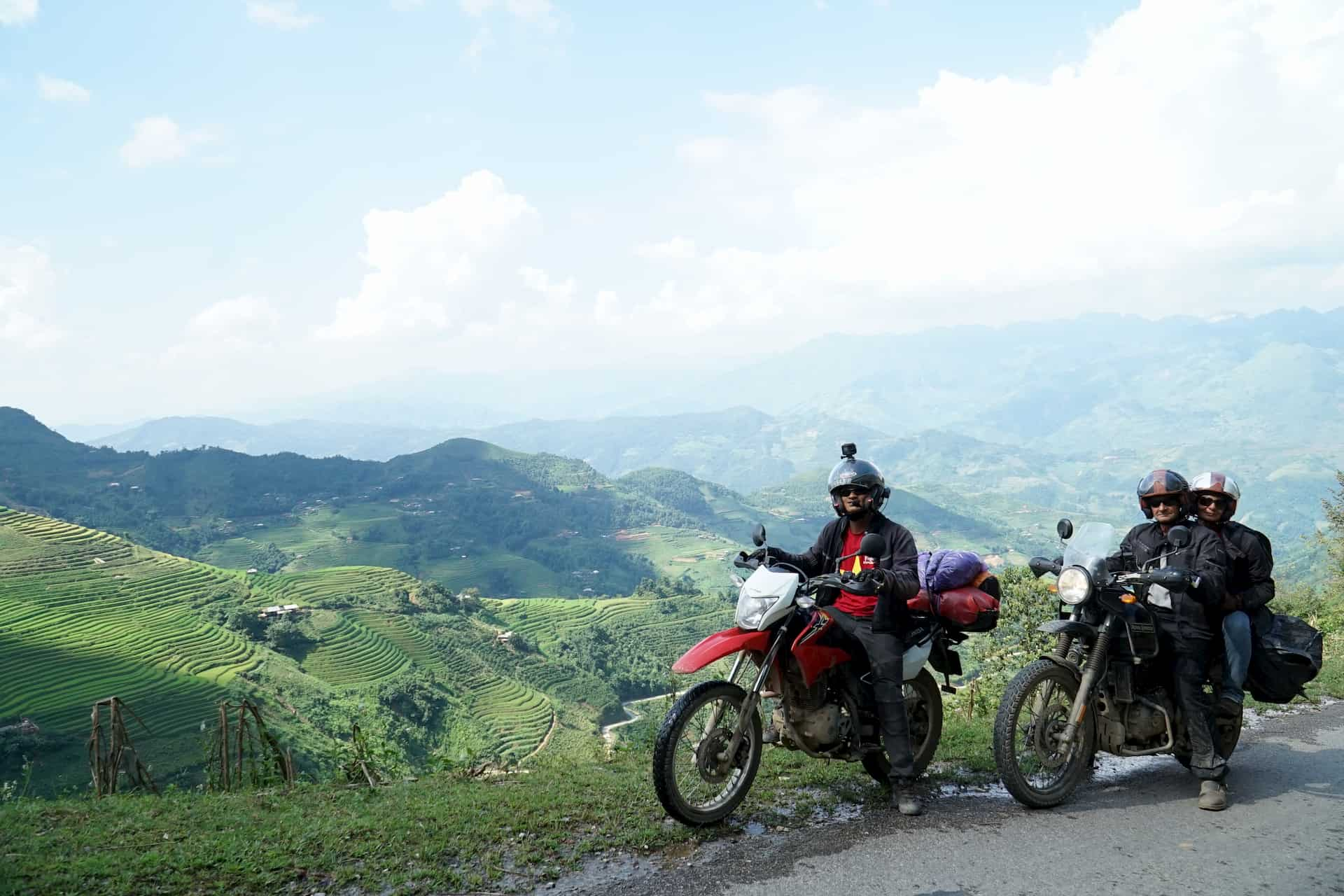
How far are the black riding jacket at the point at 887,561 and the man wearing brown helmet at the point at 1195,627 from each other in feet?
5.20

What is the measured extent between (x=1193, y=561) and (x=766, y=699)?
3182mm

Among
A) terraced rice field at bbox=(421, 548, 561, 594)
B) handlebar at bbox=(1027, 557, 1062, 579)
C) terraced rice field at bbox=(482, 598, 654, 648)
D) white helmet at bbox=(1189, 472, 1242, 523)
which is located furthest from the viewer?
terraced rice field at bbox=(421, 548, 561, 594)

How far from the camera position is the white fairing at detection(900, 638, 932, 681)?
219 inches

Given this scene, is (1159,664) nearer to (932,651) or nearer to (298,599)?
(932,651)

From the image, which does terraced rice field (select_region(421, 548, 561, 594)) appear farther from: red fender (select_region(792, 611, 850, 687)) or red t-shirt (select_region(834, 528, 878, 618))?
red fender (select_region(792, 611, 850, 687))

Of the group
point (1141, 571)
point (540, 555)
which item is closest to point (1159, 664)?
point (1141, 571)

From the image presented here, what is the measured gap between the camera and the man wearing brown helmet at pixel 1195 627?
5637 millimetres

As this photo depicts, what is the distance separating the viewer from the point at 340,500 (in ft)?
606

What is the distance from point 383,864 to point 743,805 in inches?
85.6

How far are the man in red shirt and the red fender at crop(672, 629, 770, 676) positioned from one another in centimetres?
49

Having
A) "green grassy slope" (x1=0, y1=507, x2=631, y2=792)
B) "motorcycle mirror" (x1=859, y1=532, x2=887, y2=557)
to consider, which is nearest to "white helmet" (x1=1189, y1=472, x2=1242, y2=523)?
"motorcycle mirror" (x1=859, y1=532, x2=887, y2=557)

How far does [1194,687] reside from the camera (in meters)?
5.73

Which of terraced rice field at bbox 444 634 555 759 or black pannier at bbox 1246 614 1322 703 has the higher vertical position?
black pannier at bbox 1246 614 1322 703

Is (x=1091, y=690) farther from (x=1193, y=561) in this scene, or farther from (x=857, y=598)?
(x=857, y=598)
